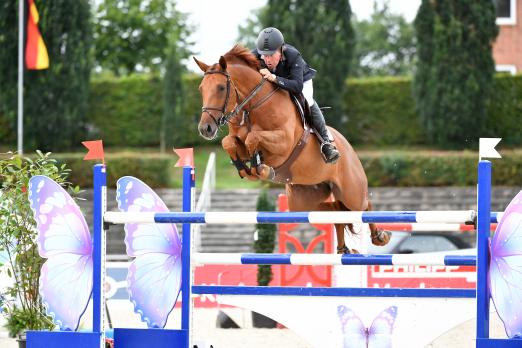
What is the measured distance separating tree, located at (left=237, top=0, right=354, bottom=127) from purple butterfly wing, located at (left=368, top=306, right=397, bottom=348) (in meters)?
15.1

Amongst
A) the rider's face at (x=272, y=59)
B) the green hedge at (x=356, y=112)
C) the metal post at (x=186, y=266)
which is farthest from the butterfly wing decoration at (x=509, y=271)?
the green hedge at (x=356, y=112)

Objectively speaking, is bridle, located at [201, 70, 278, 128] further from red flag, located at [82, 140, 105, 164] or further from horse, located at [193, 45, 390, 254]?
red flag, located at [82, 140, 105, 164]

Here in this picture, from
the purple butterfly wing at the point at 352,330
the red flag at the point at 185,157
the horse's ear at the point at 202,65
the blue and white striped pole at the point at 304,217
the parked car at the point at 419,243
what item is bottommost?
the parked car at the point at 419,243

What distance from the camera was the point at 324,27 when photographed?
19.8 metres

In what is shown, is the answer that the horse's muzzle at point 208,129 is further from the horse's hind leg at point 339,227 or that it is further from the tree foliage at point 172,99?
the tree foliage at point 172,99

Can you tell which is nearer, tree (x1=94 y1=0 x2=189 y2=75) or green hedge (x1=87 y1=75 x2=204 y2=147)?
green hedge (x1=87 y1=75 x2=204 y2=147)

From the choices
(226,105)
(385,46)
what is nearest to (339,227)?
(226,105)

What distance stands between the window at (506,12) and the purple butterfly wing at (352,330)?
19.6m

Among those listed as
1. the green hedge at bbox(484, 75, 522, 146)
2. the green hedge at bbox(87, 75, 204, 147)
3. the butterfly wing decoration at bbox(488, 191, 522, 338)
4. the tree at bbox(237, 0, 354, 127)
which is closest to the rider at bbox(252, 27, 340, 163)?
the butterfly wing decoration at bbox(488, 191, 522, 338)

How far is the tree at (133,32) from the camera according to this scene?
2953 centimetres

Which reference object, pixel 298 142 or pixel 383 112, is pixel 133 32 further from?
pixel 298 142

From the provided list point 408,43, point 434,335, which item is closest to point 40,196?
point 434,335

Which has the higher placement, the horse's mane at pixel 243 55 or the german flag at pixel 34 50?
the german flag at pixel 34 50

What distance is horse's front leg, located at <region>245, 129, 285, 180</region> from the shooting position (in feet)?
18.3
